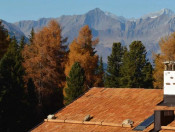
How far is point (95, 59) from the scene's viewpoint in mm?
82125

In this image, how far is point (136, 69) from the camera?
287 ft

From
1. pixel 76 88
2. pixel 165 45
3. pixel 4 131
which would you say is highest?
pixel 165 45

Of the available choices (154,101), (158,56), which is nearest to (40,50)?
(158,56)

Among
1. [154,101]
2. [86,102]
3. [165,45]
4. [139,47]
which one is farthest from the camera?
[139,47]

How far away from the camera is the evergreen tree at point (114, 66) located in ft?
302

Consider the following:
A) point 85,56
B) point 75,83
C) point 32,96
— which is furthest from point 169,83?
point 85,56

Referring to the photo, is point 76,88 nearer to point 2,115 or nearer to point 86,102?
point 2,115

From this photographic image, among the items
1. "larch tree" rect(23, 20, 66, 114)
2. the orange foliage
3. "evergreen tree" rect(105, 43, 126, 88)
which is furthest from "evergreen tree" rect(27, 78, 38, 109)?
"evergreen tree" rect(105, 43, 126, 88)

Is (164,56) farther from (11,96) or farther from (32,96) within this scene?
(11,96)

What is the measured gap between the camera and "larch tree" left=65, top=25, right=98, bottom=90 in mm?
80062

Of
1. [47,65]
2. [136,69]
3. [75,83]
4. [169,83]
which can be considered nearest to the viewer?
[169,83]

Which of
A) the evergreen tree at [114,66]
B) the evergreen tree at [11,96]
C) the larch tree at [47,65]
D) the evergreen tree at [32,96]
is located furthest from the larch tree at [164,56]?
the evergreen tree at [11,96]

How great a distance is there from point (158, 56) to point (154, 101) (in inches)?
1727

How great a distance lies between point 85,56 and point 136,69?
39.4ft
